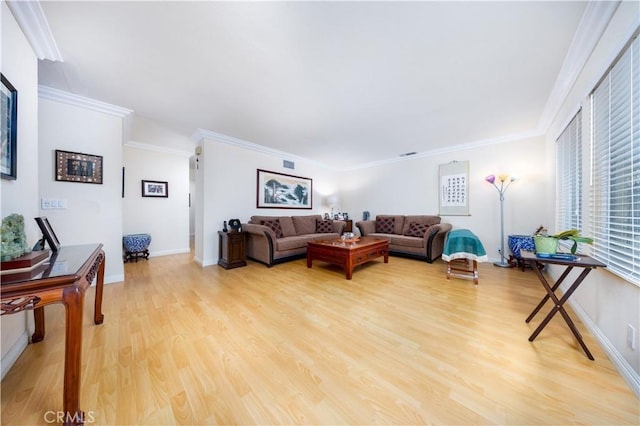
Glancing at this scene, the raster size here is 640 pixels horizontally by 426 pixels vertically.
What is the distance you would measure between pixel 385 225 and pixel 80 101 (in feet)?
17.8

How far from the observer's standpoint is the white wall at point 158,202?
14.0 ft

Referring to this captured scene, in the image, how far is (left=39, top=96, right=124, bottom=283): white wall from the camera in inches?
96.8

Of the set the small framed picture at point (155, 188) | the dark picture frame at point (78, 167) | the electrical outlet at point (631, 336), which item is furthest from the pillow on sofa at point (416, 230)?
the small framed picture at point (155, 188)

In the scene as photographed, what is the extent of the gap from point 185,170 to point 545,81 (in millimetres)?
6183

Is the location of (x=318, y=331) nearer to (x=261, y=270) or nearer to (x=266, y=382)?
(x=266, y=382)

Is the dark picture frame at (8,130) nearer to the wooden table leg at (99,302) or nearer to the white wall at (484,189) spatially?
the wooden table leg at (99,302)

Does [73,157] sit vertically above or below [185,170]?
below

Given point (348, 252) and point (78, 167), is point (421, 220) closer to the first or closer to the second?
point (348, 252)

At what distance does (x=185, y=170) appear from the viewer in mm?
4898

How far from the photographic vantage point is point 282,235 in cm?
431

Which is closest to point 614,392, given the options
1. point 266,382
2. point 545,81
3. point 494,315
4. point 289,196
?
point 494,315

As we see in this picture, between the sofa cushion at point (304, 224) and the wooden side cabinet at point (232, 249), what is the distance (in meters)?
1.31

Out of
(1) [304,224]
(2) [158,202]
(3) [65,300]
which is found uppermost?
(2) [158,202]

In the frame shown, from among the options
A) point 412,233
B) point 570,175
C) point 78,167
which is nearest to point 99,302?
point 78,167
